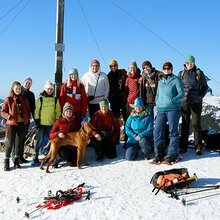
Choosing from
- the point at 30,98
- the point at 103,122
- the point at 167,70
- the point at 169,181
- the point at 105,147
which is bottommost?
the point at 169,181

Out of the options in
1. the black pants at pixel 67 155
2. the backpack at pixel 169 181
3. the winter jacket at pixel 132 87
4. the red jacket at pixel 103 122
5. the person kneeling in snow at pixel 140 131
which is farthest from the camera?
the winter jacket at pixel 132 87

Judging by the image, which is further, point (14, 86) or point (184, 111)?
point (184, 111)

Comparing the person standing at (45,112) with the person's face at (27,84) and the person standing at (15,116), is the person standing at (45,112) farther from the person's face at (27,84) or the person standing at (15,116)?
the person's face at (27,84)

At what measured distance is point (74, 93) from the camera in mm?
5836

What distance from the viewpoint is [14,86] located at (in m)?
5.32

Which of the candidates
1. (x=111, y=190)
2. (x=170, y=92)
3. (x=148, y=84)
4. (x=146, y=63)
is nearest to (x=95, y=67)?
(x=146, y=63)

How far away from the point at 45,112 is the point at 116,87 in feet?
7.45

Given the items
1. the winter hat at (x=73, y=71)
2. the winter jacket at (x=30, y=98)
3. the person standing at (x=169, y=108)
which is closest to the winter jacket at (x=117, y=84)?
the winter hat at (x=73, y=71)

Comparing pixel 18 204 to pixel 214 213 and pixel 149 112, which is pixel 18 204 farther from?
pixel 149 112

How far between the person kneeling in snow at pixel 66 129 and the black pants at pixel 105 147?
59 centimetres

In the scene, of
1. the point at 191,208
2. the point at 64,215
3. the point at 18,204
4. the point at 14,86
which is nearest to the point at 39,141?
the point at 14,86

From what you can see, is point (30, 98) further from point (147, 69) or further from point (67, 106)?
point (147, 69)

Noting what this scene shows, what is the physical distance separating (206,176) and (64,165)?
3420 mm

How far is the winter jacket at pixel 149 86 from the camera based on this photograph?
578cm
